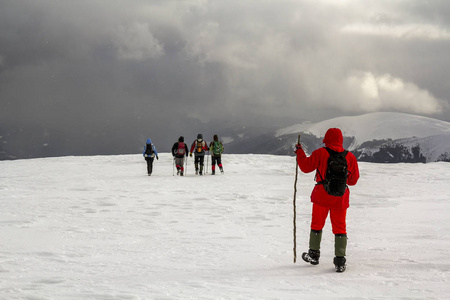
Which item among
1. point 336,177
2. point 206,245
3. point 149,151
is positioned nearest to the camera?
point 336,177

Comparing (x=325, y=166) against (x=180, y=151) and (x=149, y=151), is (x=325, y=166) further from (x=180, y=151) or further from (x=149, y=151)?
(x=149, y=151)

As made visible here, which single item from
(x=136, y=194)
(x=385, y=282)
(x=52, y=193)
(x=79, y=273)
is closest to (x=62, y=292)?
(x=79, y=273)

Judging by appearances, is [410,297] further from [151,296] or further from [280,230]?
[280,230]

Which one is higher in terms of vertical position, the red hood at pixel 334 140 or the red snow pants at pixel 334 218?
the red hood at pixel 334 140


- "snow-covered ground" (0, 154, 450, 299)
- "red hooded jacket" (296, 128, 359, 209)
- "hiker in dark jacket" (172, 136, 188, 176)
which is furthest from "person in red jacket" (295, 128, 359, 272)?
"hiker in dark jacket" (172, 136, 188, 176)

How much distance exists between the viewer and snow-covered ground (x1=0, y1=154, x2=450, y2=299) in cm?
507

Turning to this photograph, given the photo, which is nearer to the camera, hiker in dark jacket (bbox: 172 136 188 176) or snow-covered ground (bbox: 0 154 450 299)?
snow-covered ground (bbox: 0 154 450 299)

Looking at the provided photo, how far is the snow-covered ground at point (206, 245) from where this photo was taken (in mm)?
5074

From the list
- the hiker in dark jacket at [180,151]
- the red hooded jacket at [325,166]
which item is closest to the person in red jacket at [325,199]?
the red hooded jacket at [325,166]

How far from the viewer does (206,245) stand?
779 centimetres

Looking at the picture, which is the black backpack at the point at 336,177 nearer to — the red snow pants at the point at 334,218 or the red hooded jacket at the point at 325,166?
the red hooded jacket at the point at 325,166

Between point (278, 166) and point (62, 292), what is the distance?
24.9 metres

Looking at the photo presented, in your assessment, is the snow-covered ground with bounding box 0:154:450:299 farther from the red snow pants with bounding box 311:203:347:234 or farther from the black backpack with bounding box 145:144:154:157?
the black backpack with bounding box 145:144:154:157

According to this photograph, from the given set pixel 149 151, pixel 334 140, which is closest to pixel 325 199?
pixel 334 140
